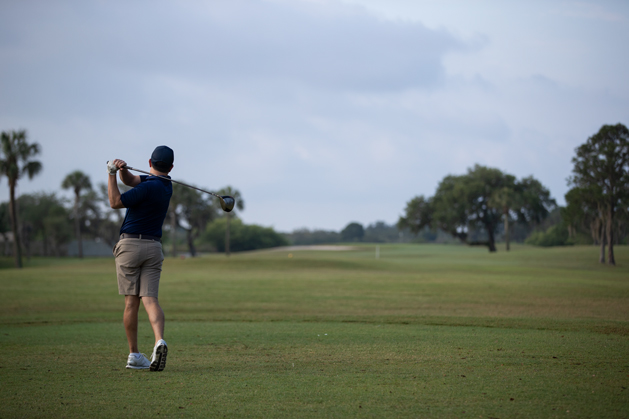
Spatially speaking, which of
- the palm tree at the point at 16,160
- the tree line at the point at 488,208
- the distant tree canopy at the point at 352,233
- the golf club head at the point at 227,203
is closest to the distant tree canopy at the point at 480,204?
the tree line at the point at 488,208

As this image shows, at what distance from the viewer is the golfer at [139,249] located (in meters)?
5.29

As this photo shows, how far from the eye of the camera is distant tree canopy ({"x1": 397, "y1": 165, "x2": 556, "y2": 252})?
63906 millimetres

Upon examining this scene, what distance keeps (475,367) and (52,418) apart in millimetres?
3769

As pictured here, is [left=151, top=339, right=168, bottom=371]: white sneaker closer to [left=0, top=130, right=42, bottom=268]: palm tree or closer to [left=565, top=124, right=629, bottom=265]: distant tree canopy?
[left=565, top=124, right=629, bottom=265]: distant tree canopy

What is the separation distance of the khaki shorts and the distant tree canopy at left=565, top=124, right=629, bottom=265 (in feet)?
116

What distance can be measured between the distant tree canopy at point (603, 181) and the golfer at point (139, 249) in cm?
3532

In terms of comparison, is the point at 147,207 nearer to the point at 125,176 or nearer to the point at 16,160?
the point at 125,176

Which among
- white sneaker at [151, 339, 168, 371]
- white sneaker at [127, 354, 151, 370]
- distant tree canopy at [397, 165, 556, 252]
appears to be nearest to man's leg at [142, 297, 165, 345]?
white sneaker at [151, 339, 168, 371]

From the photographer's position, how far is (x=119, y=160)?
5.28 metres

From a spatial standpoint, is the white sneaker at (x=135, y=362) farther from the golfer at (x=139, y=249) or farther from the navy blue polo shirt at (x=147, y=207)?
the navy blue polo shirt at (x=147, y=207)

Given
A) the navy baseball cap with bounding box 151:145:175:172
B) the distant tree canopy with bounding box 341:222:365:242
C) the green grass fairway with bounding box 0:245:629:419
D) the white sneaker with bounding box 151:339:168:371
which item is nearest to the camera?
the green grass fairway with bounding box 0:245:629:419

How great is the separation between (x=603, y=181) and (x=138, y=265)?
36876 mm

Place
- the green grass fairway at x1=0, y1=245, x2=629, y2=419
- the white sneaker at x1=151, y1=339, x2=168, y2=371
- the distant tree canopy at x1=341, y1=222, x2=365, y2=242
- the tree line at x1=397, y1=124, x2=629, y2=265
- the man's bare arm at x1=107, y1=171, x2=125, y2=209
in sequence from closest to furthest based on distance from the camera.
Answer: the green grass fairway at x1=0, y1=245, x2=629, y2=419
the white sneaker at x1=151, y1=339, x2=168, y2=371
the man's bare arm at x1=107, y1=171, x2=125, y2=209
the tree line at x1=397, y1=124, x2=629, y2=265
the distant tree canopy at x1=341, y1=222, x2=365, y2=242

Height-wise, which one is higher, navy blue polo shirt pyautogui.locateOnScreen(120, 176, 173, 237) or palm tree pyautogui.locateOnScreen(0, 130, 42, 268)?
palm tree pyautogui.locateOnScreen(0, 130, 42, 268)
